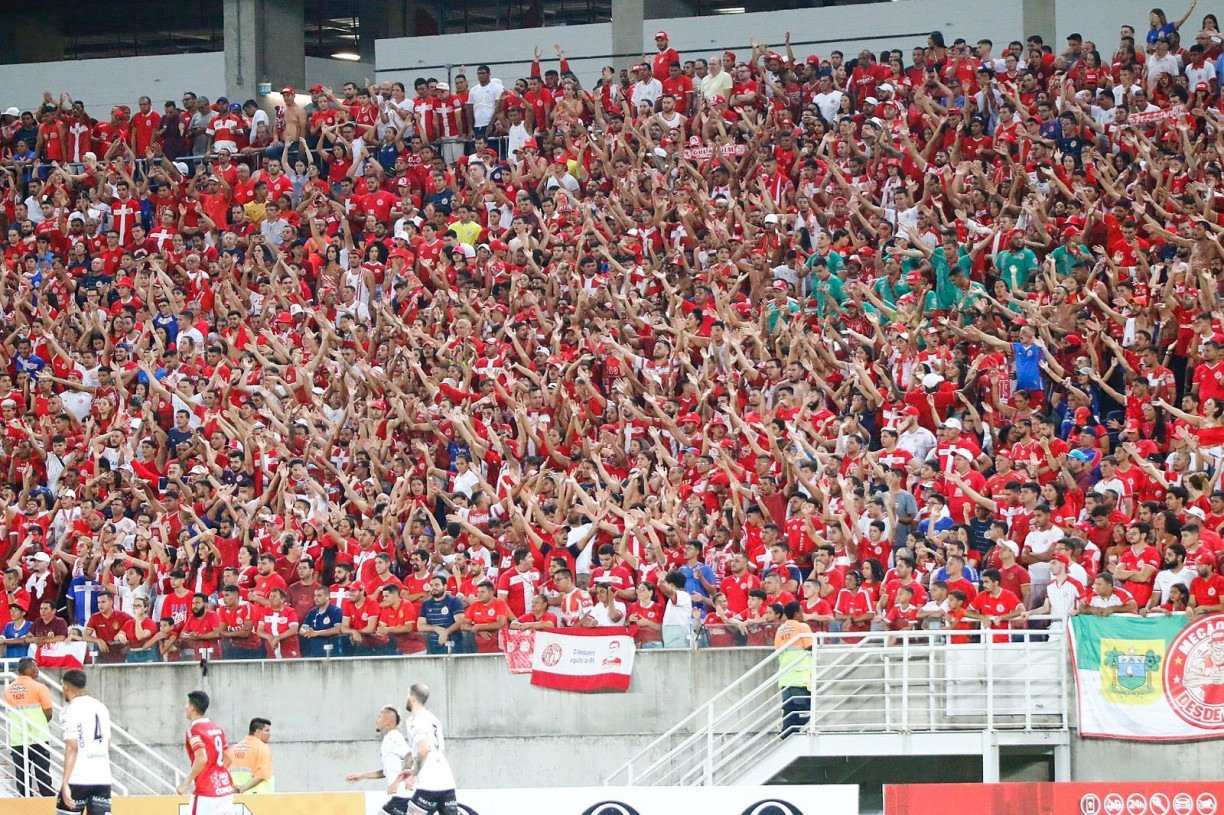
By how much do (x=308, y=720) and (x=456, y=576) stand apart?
215 cm

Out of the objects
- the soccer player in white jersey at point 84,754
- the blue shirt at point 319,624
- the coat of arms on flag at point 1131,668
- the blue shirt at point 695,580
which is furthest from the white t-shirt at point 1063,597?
the soccer player in white jersey at point 84,754

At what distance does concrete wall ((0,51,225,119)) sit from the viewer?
3684cm

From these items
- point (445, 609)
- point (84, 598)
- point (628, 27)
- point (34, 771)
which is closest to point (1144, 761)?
point (445, 609)

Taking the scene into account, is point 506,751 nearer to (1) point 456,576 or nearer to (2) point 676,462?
(1) point 456,576

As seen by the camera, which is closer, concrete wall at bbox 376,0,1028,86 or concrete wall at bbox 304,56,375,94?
concrete wall at bbox 376,0,1028,86

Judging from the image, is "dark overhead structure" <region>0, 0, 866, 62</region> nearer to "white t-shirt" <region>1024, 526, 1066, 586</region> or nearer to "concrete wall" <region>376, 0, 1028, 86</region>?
"concrete wall" <region>376, 0, 1028, 86</region>

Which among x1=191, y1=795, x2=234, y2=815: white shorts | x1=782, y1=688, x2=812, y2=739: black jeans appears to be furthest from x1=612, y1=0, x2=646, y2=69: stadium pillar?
x1=191, y1=795, x2=234, y2=815: white shorts

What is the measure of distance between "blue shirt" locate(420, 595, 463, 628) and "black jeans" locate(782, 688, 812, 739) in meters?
3.62

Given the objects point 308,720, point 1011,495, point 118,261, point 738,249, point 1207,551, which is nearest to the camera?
point 1207,551

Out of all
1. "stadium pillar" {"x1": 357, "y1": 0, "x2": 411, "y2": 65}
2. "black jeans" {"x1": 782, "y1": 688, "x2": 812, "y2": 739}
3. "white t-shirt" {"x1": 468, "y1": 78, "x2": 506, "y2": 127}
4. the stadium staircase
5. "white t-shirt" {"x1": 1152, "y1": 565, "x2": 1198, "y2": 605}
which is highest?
"stadium pillar" {"x1": 357, "y1": 0, "x2": 411, "y2": 65}

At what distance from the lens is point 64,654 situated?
21734 mm

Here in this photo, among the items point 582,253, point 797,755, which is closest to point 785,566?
point 797,755

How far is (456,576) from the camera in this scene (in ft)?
69.9

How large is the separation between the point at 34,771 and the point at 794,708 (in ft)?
24.8
